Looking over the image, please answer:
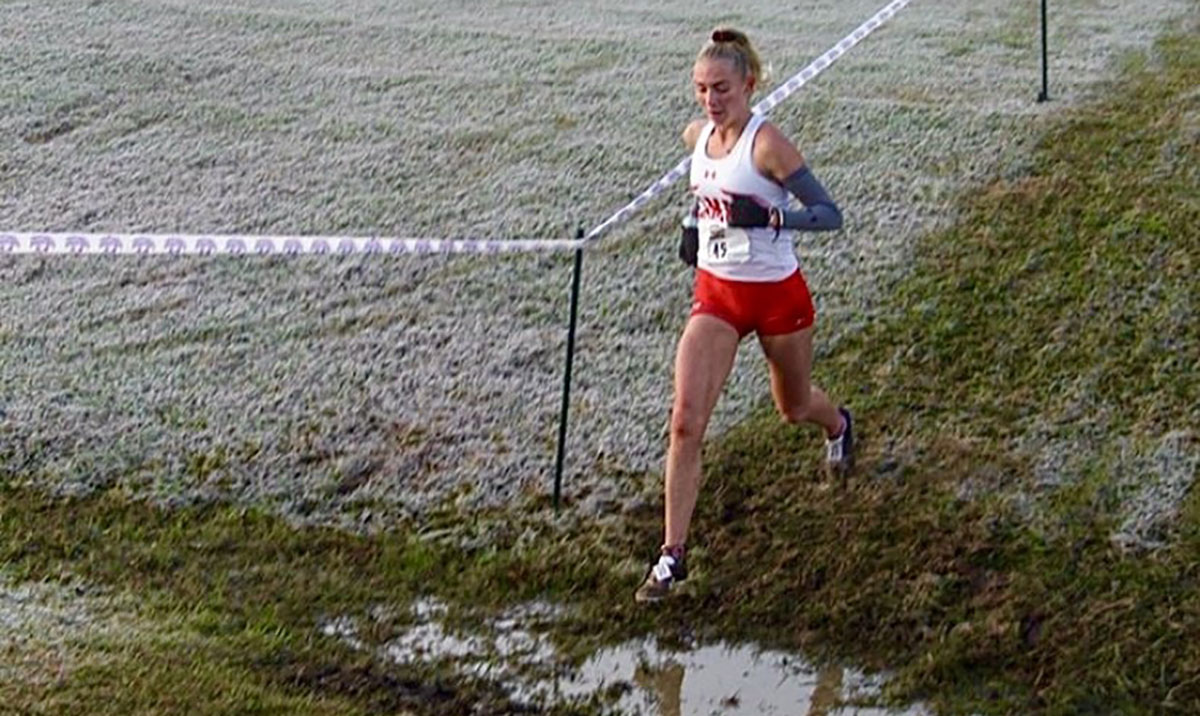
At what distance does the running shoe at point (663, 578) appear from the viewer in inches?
227

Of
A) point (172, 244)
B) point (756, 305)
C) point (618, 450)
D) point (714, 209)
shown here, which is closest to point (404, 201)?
point (618, 450)

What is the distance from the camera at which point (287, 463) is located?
703cm

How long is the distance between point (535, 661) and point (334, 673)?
2.16ft

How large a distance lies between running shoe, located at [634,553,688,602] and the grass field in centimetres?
13

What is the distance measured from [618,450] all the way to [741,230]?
1.49 metres

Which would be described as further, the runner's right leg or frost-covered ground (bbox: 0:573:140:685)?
the runner's right leg

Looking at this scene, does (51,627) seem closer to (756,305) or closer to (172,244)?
(172,244)

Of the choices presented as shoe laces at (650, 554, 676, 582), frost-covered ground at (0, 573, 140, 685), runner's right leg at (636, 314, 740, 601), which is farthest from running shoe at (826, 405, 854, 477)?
frost-covered ground at (0, 573, 140, 685)

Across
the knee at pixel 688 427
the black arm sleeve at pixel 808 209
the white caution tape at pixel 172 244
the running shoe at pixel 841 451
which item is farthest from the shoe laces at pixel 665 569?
the white caution tape at pixel 172 244

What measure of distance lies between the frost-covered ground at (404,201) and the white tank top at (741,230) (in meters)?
1.29

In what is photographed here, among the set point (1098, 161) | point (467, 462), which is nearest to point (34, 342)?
point (467, 462)

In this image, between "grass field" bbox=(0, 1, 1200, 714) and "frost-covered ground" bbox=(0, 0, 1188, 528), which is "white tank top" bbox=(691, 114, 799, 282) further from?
"frost-covered ground" bbox=(0, 0, 1188, 528)

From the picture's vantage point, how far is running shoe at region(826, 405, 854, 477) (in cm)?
654

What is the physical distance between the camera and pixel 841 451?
6555 mm
